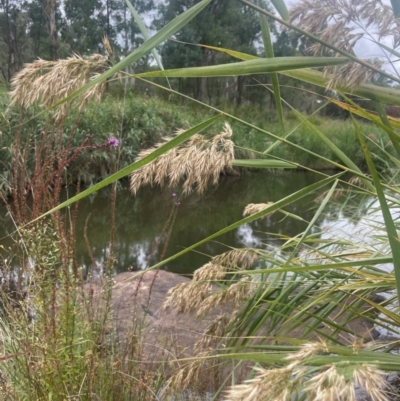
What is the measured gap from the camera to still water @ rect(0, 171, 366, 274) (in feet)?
14.4

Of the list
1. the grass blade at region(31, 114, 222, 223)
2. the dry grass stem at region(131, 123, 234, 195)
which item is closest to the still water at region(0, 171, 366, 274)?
the dry grass stem at region(131, 123, 234, 195)

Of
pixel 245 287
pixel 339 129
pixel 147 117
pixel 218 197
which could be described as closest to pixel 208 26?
pixel 339 129

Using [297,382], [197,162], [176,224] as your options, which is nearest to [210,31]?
[176,224]

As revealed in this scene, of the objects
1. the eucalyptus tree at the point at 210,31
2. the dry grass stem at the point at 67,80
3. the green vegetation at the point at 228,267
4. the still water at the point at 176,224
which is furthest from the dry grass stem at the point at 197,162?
the eucalyptus tree at the point at 210,31

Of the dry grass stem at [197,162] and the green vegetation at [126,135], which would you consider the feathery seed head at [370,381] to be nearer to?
the dry grass stem at [197,162]

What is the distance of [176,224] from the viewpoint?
584cm

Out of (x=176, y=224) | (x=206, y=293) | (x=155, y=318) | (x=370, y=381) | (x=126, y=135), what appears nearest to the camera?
(x=370, y=381)

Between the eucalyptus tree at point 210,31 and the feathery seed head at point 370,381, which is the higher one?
the eucalyptus tree at point 210,31

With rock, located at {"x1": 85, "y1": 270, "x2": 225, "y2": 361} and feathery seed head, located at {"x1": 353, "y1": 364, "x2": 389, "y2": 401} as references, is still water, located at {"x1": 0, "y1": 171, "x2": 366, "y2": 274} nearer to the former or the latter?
rock, located at {"x1": 85, "y1": 270, "x2": 225, "y2": 361}

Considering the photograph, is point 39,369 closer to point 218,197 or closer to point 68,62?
point 68,62

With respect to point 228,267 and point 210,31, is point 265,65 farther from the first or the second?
point 210,31

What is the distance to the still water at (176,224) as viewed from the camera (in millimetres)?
4379

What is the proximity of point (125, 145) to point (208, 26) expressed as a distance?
8313 millimetres

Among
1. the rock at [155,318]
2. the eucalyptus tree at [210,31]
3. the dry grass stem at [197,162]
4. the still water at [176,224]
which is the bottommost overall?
the still water at [176,224]
